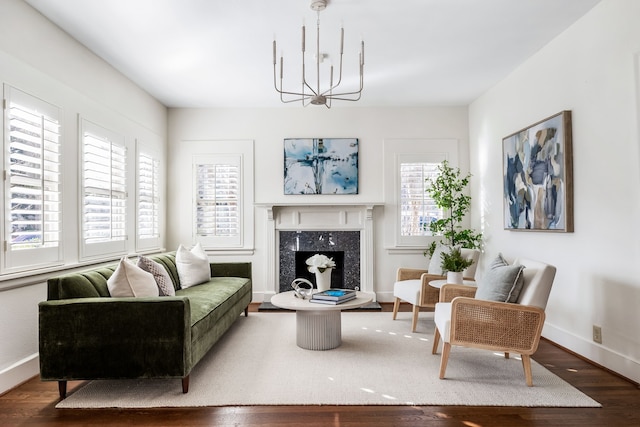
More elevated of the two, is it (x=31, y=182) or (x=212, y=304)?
(x=31, y=182)

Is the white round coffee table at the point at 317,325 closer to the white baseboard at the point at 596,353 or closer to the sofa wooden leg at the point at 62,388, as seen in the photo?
the sofa wooden leg at the point at 62,388

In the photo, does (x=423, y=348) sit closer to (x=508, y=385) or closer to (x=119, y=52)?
(x=508, y=385)

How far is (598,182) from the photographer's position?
10.0ft

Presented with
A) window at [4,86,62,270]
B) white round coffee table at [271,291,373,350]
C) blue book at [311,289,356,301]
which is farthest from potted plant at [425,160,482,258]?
window at [4,86,62,270]

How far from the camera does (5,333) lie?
2.74m

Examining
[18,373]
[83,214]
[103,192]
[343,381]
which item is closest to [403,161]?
[343,381]

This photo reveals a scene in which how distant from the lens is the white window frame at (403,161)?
5547 mm

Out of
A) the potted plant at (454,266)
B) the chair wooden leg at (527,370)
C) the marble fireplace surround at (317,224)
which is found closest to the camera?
the chair wooden leg at (527,370)

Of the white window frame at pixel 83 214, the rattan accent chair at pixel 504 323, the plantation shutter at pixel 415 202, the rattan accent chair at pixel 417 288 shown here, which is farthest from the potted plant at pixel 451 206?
the white window frame at pixel 83 214

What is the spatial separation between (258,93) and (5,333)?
11.6 feet

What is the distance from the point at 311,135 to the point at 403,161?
1326mm

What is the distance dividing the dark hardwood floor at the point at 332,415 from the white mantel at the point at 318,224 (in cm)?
316

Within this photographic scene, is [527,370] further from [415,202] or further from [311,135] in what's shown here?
[311,135]

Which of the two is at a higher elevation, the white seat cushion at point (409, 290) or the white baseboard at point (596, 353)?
the white seat cushion at point (409, 290)
